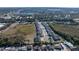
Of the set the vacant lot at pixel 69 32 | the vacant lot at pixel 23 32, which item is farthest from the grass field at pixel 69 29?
the vacant lot at pixel 23 32

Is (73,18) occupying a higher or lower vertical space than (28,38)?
higher

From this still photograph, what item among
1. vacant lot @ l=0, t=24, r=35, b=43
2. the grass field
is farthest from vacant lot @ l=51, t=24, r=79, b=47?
vacant lot @ l=0, t=24, r=35, b=43

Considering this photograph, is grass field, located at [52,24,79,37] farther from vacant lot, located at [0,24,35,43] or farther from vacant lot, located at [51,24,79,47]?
vacant lot, located at [0,24,35,43]

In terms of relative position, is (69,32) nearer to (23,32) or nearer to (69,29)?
(69,29)

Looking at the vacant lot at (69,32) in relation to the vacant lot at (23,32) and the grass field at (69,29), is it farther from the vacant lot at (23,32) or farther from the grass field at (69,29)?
the vacant lot at (23,32)

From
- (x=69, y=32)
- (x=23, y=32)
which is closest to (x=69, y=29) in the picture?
(x=69, y=32)
